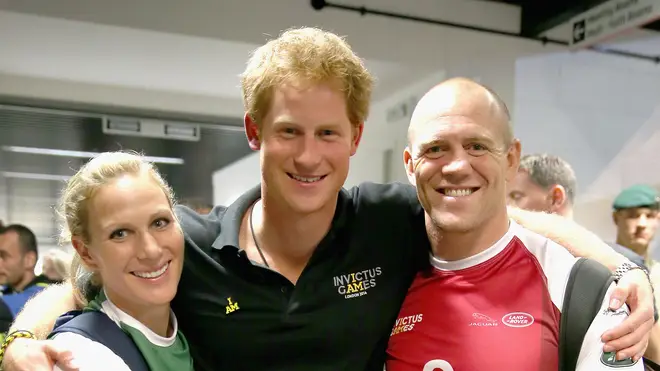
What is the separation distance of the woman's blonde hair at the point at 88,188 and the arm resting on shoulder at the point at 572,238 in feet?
3.34

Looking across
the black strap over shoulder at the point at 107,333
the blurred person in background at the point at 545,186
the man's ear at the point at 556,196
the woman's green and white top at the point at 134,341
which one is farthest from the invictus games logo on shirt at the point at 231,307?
the man's ear at the point at 556,196

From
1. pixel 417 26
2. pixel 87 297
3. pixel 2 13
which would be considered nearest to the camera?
pixel 87 297

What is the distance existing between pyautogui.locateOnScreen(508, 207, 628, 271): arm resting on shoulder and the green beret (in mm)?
2587

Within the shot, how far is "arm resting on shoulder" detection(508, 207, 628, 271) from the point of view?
5.07 ft

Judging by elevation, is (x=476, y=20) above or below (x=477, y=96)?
above

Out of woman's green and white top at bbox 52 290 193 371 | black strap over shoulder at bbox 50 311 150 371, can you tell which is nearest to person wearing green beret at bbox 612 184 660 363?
woman's green and white top at bbox 52 290 193 371

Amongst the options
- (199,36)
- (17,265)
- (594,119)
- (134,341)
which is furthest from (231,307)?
(594,119)

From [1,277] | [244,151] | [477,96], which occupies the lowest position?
[1,277]

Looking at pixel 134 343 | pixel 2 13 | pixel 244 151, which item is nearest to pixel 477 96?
pixel 134 343

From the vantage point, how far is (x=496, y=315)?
1.44 meters

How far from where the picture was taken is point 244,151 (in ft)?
25.6

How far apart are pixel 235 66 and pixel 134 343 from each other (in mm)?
4214

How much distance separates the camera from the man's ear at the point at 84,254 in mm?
1405

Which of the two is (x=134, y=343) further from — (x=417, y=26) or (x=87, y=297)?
(x=417, y=26)
